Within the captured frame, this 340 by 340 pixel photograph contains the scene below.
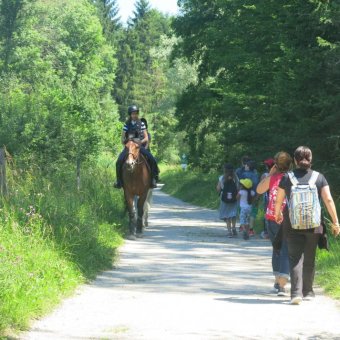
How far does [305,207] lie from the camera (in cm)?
1066

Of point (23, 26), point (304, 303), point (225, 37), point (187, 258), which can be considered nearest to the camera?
point (304, 303)

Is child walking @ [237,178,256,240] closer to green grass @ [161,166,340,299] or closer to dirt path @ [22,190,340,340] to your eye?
green grass @ [161,166,340,299]

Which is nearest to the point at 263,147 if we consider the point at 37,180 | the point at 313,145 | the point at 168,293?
the point at 313,145

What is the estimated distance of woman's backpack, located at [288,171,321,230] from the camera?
10.7 m

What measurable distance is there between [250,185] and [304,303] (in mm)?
10463

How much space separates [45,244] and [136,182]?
8488 millimetres

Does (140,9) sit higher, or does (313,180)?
(140,9)

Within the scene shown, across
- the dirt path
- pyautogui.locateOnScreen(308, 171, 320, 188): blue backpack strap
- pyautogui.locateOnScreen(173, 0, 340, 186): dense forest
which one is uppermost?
pyautogui.locateOnScreen(173, 0, 340, 186): dense forest

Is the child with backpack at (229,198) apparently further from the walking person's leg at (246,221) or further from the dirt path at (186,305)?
the dirt path at (186,305)

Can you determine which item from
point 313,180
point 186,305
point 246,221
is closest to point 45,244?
point 186,305

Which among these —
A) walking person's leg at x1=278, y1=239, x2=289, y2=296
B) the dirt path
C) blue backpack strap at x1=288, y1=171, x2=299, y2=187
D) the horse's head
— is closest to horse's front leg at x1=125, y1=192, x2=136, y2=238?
the horse's head

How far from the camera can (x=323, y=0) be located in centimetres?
2142

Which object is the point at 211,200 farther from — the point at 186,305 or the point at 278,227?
the point at 186,305

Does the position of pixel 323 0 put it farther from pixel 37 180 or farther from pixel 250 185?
pixel 37 180
